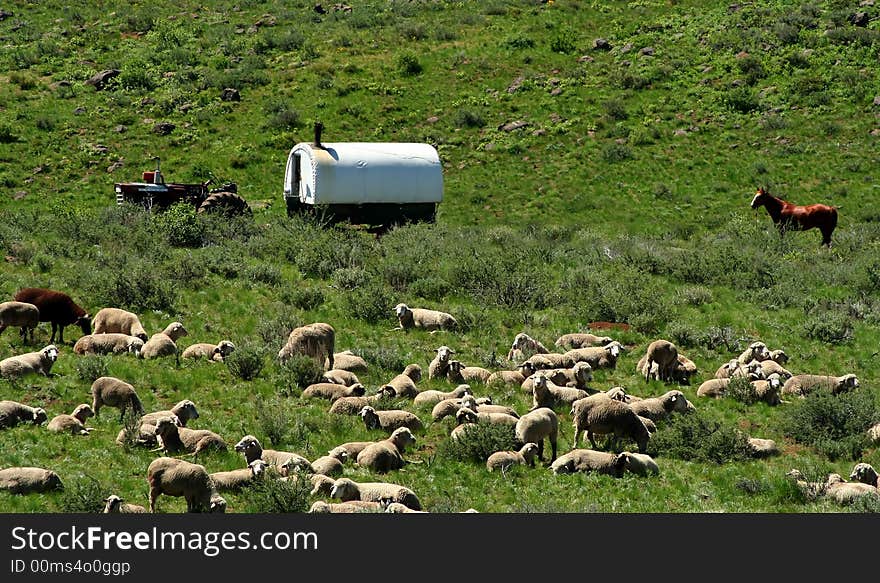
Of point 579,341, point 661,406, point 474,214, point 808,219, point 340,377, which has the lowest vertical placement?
point 474,214

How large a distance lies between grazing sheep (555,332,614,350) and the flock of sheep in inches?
0.8

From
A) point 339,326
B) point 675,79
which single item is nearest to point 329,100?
point 675,79

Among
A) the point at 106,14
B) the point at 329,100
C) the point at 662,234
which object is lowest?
the point at 662,234

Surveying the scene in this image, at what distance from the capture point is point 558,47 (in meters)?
61.9

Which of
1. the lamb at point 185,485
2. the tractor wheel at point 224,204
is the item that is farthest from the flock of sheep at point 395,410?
the tractor wheel at point 224,204

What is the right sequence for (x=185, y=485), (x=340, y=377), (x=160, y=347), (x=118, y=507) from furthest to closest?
(x=160, y=347) < (x=340, y=377) < (x=185, y=485) < (x=118, y=507)

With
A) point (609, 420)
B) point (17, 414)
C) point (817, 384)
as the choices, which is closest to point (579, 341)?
point (817, 384)

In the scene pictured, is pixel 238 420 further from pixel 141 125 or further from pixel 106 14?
pixel 106 14

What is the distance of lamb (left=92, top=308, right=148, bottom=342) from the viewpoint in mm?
20938

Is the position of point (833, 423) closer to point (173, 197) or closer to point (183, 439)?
point (183, 439)

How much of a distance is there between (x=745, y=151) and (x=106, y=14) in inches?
1639

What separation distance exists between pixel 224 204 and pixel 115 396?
23390 millimetres

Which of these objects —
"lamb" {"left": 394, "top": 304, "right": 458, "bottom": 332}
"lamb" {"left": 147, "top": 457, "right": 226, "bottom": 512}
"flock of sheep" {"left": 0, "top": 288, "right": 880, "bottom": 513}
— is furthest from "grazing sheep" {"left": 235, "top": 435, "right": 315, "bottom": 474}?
"lamb" {"left": 394, "top": 304, "right": 458, "bottom": 332}

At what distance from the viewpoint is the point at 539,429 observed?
1555 centimetres
